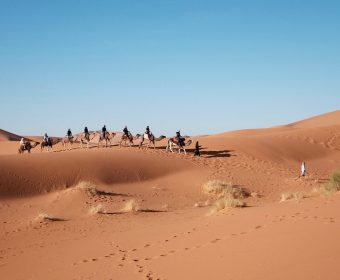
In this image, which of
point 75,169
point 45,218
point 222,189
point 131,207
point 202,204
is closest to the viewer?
point 45,218

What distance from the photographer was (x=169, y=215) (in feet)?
65.4

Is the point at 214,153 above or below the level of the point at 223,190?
above

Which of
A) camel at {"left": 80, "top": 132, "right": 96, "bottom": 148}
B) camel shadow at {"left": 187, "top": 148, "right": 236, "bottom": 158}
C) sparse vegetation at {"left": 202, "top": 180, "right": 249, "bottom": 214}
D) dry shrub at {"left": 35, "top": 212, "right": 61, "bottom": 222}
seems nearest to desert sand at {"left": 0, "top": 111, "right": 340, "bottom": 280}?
dry shrub at {"left": 35, "top": 212, "right": 61, "bottom": 222}

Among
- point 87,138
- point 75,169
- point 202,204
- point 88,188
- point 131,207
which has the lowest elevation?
point 202,204

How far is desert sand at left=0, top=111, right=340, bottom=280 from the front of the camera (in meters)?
8.42

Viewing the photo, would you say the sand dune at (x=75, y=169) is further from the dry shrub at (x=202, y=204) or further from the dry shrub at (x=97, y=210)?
the dry shrub at (x=202, y=204)

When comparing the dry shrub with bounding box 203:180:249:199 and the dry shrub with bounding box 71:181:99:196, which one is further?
the dry shrub with bounding box 203:180:249:199

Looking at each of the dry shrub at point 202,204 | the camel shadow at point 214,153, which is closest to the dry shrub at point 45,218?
the dry shrub at point 202,204

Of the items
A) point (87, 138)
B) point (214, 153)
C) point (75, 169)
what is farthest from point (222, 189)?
point (87, 138)

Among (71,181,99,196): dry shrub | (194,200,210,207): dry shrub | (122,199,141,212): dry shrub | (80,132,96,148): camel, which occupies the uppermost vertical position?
(80,132,96,148): camel

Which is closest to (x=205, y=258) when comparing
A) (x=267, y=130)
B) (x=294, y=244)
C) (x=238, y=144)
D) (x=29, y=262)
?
(x=294, y=244)

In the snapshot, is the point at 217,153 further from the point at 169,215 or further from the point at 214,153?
the point at 169,215

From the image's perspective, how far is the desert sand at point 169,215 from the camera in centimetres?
842

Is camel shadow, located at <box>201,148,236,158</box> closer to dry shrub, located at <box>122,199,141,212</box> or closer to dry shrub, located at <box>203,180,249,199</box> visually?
dry shrub, located at <box>203,180,249,199</box>
